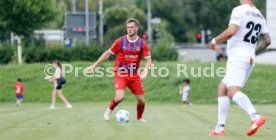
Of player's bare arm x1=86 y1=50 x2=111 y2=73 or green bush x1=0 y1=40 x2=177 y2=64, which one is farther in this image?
green bush x1=0 y1=40 x2=177 y2=64

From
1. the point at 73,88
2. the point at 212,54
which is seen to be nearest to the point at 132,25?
the point at 73,88

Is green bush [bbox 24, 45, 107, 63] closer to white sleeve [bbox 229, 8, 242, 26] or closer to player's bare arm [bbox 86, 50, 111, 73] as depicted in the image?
player's bare arm [bbox 86, 50, 111, 73]

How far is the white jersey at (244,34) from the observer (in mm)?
12758

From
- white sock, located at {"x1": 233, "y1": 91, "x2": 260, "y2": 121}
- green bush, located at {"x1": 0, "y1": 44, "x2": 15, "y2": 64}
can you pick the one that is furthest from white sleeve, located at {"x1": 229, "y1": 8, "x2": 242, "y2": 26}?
green bush, located at {"x1": 0, "y1": 44, "x2": 15, "y2": 64}

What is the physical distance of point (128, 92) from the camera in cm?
4297

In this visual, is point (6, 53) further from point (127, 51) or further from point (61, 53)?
point (127, 51)

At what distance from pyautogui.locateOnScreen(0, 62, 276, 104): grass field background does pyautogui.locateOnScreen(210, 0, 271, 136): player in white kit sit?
27568 millimetres

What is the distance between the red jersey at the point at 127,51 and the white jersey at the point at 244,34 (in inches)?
180

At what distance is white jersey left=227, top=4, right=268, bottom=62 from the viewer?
12758 millimetres

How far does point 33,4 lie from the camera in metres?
49.1

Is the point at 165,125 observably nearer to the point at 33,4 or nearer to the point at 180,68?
the point at 180,68

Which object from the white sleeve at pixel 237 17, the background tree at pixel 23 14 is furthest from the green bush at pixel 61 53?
the white sleeve at pixel 237 17

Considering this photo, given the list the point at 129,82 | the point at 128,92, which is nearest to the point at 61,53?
the point at 128,92

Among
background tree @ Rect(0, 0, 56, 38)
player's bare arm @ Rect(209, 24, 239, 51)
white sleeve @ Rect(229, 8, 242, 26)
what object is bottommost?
background tree @ Rect(0, 0, 56, 38)
